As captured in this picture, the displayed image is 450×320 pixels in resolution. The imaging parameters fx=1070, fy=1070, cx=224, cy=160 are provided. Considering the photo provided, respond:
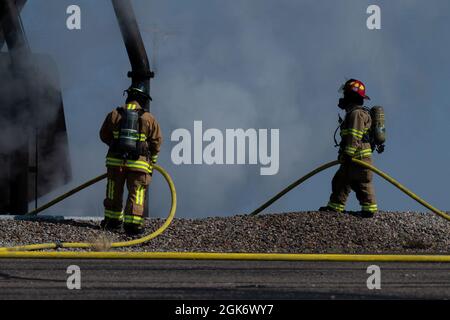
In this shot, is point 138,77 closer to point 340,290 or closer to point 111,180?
point 111,180

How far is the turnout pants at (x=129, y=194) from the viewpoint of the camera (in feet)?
46.1

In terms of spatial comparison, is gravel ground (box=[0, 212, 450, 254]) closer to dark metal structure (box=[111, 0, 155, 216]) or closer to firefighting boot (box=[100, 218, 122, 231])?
firefighting boot (box=[100, 218, 122, 231])

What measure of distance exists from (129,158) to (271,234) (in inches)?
94.4

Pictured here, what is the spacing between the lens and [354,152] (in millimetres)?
15602

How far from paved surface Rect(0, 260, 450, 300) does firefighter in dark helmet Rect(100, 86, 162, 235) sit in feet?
10.6

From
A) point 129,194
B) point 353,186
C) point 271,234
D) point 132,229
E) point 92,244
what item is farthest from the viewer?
point 353,186

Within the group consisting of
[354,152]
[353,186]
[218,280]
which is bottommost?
[218,280]

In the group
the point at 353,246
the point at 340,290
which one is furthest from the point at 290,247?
the point at 340,290

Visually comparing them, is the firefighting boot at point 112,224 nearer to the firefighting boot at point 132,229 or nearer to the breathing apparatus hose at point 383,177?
the firefighting boot at point 132,229

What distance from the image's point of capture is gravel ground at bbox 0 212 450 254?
1419 cm

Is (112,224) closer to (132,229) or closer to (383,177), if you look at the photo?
(132,229)

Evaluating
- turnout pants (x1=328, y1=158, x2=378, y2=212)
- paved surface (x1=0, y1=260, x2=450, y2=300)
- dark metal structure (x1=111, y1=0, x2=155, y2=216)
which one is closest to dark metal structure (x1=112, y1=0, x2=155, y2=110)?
dark metal structure (x1=111, y1=0, x2=155, y2=216)

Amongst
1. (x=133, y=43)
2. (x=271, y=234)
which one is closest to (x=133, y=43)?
(x=133, y=43)

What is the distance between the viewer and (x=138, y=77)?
16.0 meters
